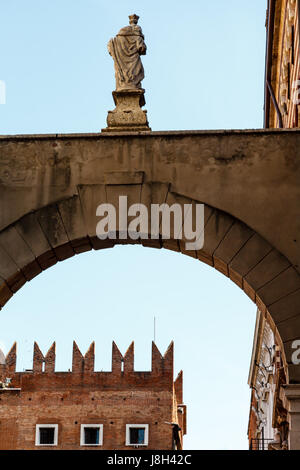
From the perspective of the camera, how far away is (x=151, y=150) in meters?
15.4

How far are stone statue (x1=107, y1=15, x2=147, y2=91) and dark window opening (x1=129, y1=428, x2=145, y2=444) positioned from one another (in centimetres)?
4753

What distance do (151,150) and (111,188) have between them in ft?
2.73

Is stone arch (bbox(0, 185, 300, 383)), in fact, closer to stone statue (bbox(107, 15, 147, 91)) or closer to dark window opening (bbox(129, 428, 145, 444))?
stone statue (bbox(107, 15, 147, 91))

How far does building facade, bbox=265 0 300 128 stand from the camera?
22672 millimetres

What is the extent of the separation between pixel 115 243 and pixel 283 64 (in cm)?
1236

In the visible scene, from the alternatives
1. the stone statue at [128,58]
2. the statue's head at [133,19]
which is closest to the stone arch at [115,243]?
the stone statue at [128,58]

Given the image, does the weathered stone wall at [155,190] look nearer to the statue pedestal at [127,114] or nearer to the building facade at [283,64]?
the statue pedestal at [127,114]

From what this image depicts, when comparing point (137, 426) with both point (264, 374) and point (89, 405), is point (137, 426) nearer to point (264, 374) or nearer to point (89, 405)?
point (89, 405)

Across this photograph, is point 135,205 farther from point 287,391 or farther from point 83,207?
point 287,391

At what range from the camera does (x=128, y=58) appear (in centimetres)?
1620

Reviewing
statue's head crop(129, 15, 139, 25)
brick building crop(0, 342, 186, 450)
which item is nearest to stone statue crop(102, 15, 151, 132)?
statue's head crop(129, 15, 139, 25)

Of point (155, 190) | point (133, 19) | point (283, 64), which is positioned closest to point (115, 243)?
point (155, 190)

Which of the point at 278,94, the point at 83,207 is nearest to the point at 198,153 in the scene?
the point at 83,207
